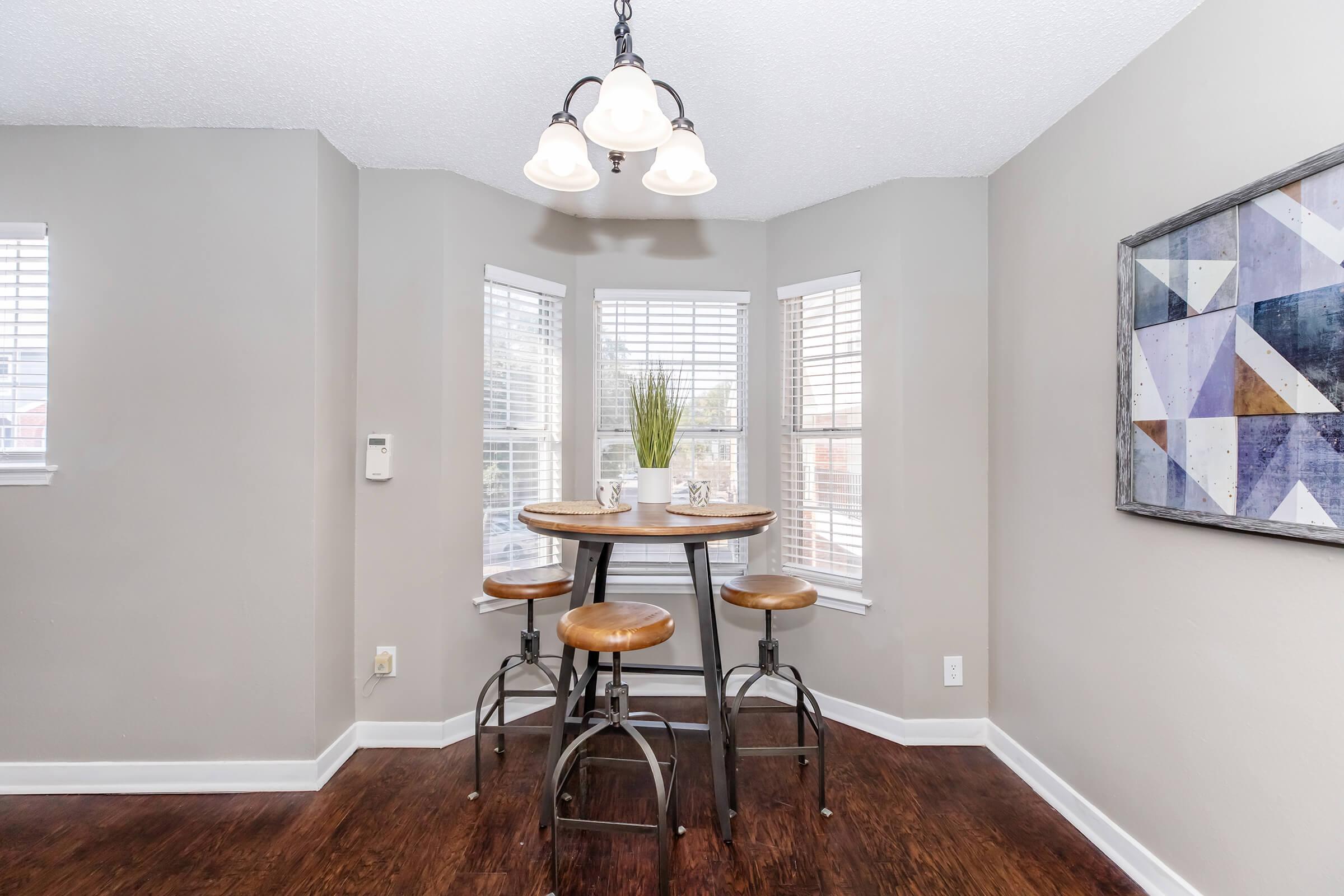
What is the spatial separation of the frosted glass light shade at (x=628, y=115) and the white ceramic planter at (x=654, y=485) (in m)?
1.23

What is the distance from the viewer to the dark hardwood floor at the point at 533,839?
5.68 feet

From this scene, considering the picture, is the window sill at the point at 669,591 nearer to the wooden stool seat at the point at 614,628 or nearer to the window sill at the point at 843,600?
the window sill at the point at 843,600

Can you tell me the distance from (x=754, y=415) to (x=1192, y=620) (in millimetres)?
1928

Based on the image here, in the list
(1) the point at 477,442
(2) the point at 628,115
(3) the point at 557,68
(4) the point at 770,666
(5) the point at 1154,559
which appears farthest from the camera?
(1) the point at 477,442

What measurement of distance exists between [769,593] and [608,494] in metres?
0.72

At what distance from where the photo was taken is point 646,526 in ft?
5.91

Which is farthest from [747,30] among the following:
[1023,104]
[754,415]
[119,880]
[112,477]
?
[119,880]

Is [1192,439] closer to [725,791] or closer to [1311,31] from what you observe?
[1311,31]

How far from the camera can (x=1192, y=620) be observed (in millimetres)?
1643

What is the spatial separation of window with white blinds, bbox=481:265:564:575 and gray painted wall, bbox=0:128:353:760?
29.0 inches

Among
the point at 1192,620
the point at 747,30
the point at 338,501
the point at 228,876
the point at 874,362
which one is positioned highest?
the point at 747,30

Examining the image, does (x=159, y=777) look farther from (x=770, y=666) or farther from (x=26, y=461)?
(x=770, y=666)

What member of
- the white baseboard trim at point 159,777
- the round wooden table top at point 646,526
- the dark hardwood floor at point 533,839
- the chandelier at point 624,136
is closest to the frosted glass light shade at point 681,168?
the chandelier at point 624,136

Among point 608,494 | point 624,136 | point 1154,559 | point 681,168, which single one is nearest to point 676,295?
point 608,494
